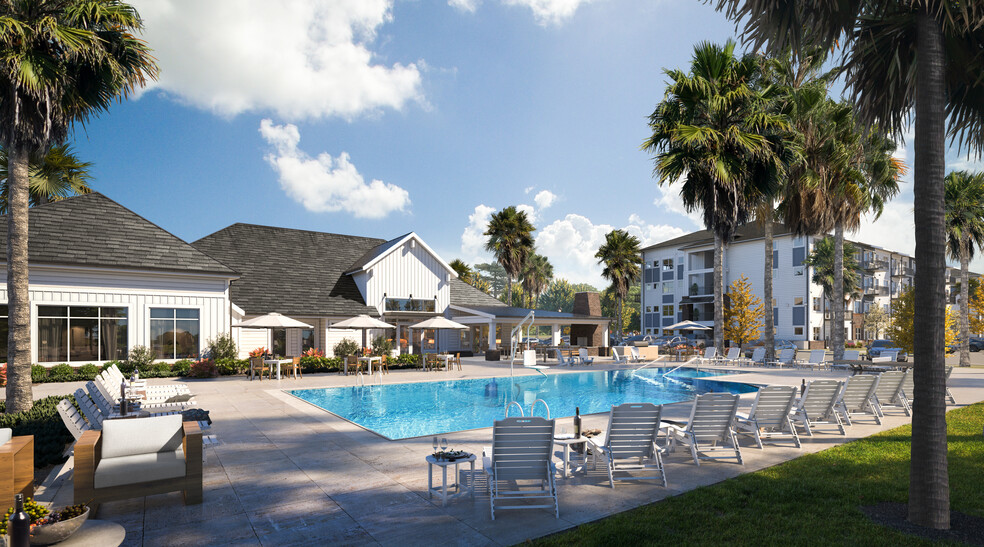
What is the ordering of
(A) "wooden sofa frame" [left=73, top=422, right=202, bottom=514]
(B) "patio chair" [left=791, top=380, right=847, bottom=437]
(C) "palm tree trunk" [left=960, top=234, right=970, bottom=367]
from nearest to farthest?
(A) "wooden sofa frame" [left=73, top=422, right=202, bottom=514] < (B) "patio chair" [left=791, top=380, right=847, bottom=437] < (C) "palm tree trunk" [left=960, top=234, right=970, bottom=367]

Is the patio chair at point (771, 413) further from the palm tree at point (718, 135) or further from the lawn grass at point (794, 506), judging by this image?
the palm tree at point (718, 135)

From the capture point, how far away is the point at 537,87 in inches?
990

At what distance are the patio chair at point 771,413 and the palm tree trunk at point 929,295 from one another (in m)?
3.36

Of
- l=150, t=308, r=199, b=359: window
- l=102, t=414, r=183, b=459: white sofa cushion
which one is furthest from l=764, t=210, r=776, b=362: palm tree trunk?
l=150, t=308, r=199, b=359: window

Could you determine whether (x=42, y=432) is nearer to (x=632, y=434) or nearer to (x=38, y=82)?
(x=38, y=82)

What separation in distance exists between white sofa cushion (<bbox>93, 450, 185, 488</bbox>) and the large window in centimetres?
1741

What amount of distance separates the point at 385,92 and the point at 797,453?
21.3m

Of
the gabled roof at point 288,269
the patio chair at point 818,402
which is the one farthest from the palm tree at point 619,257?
the patio chair at point 818,402

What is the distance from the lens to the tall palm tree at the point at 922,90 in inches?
189

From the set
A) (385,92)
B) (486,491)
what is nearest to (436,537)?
(486,491)

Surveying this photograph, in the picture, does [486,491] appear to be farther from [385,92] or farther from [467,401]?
[385,92]

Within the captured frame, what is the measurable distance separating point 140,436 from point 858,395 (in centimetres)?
1221

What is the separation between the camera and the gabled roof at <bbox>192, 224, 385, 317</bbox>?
25766 millimetres

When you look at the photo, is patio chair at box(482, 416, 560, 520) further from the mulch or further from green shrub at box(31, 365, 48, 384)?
green shrub at box(31, 365, 48, 384)
